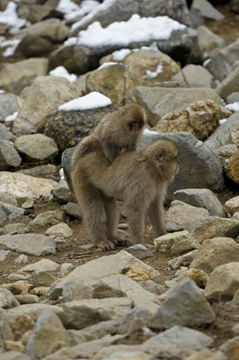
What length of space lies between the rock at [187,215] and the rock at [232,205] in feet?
1.59

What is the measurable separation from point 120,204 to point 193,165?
3.28 ft

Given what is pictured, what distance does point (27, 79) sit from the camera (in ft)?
56.5

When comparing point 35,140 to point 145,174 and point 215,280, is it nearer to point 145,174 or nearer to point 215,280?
point 145,174

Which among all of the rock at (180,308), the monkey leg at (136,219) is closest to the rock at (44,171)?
the monkey leg at (136,219)

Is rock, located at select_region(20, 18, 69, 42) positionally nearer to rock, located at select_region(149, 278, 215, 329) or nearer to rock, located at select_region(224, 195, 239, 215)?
rock, located at select_region(224, 195, 239, 215)

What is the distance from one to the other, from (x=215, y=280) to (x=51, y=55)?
43.8 ft

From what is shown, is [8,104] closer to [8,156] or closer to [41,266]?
[8,156]

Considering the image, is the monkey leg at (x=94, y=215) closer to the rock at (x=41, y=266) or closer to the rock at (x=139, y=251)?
the rock at (x=139, y=251)

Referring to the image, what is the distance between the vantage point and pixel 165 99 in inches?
484

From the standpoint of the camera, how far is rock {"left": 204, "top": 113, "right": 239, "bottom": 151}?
10.5 metres

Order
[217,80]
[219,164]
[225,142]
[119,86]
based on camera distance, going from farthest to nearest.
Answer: [217,80] → [119,86] → [225,142] → [219,164]

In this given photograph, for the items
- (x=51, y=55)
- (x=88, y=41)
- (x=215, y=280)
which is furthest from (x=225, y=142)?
(x=51, y=55)

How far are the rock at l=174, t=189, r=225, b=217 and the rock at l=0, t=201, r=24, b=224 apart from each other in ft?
6.60

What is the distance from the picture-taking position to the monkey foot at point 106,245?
7.43 metres
